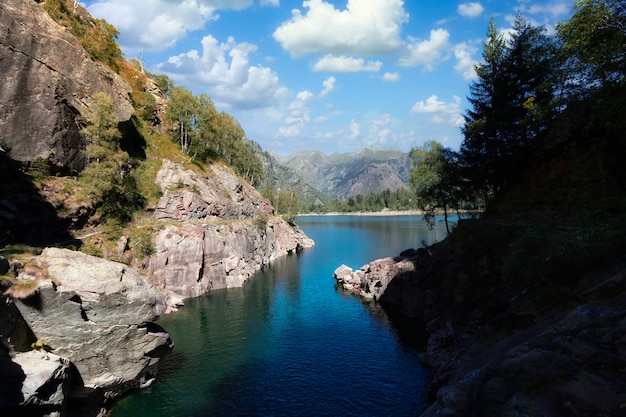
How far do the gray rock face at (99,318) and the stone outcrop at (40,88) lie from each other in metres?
34.9

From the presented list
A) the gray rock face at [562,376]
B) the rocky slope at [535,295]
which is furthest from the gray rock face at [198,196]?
the gray rock face at [562,376]

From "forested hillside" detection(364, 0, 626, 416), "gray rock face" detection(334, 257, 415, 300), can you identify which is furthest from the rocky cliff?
"gray rock face" detection(334, 257, 415, 300)

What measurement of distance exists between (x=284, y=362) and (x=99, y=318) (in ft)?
57.9

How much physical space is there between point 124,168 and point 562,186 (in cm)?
7401

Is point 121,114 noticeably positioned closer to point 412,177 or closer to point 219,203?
point 219,203

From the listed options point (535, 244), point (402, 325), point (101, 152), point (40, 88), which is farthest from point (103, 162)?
point (535, 244)

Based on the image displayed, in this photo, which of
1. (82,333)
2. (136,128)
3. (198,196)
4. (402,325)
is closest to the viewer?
(82,333)

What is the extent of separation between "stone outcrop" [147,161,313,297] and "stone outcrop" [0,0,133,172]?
61.4ft

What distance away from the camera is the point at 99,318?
92.0ft

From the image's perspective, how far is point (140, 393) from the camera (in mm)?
29734

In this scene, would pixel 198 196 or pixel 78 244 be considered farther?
pixel 198 196

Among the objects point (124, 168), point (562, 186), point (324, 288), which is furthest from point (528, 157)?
point (124, 168)

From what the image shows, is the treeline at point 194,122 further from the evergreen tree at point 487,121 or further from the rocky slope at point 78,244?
the evergreen tree at point 487,121

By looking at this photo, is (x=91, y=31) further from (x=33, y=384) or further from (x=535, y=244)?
(x=535, y=244)
